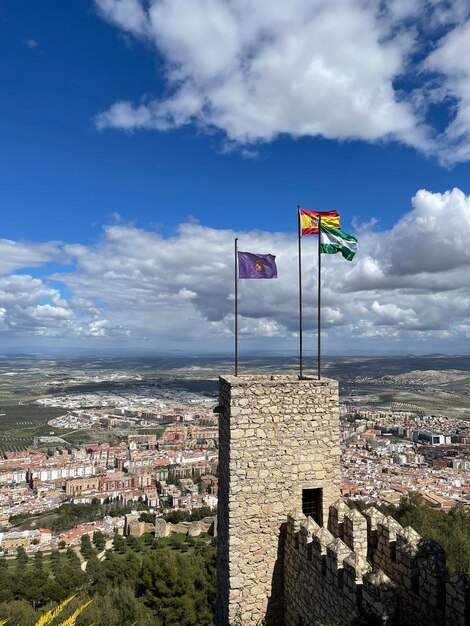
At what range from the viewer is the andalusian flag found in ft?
31.6

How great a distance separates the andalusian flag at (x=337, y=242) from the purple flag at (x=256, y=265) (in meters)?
1.24

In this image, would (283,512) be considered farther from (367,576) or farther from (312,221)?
(312,221)

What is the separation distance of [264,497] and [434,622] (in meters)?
2.77

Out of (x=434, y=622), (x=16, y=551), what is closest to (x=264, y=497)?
(x=434, y=622)

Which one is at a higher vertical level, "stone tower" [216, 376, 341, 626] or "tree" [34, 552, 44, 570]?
"stone tower" [216, 376, 341, 626]

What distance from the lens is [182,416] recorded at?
136 m

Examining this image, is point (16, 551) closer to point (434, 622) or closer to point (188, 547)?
point (188, 547)

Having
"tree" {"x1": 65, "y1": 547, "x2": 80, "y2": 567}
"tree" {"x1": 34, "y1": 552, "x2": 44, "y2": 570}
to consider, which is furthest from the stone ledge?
"tree" {"x1": 34, "y1": 552, "x2": 44, "y2": 570}

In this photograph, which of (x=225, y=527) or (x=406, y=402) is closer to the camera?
(x=225, y=527)

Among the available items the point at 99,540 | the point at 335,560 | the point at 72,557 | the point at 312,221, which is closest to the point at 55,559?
the point at 72,557

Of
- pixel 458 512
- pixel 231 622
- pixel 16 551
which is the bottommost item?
pixel 16 551

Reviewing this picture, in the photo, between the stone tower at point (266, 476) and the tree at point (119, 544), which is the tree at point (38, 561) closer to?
the tree at point (119, 544)

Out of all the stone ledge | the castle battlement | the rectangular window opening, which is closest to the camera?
the castle battlement

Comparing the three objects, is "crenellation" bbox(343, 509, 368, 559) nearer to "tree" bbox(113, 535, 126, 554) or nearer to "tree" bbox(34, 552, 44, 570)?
"tree" bbox(34, 552, 44, 570)
